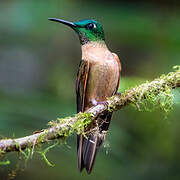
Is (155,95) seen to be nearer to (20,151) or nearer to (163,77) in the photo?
(163,77)

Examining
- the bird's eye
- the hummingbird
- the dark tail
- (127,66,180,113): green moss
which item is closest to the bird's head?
the bird's eye

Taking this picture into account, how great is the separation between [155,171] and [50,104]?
150cm

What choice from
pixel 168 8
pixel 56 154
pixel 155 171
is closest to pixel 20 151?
pixel 56 154

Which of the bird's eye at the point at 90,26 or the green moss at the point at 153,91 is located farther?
the bird's eye at the point at 90,26

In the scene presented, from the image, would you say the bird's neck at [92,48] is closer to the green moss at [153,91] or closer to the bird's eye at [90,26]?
the bird's eye at [90,26]

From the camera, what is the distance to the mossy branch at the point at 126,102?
312 cm

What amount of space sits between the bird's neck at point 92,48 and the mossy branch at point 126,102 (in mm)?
842

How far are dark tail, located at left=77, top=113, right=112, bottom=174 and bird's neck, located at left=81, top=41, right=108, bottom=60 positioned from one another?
2.32 ft

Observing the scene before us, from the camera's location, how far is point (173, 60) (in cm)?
467

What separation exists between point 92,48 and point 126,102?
1139mm

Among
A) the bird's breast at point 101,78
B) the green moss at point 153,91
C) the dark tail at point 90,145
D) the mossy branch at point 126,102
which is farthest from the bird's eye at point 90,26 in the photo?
the green moss at point 153,91

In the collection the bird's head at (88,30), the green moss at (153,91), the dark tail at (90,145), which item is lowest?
the dark tail at (90,145)

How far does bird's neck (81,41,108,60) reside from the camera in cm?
438

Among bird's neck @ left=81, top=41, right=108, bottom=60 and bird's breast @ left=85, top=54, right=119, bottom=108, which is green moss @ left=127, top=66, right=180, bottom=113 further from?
bird's neck @ left=81, top=41, right=108, bottom=60
